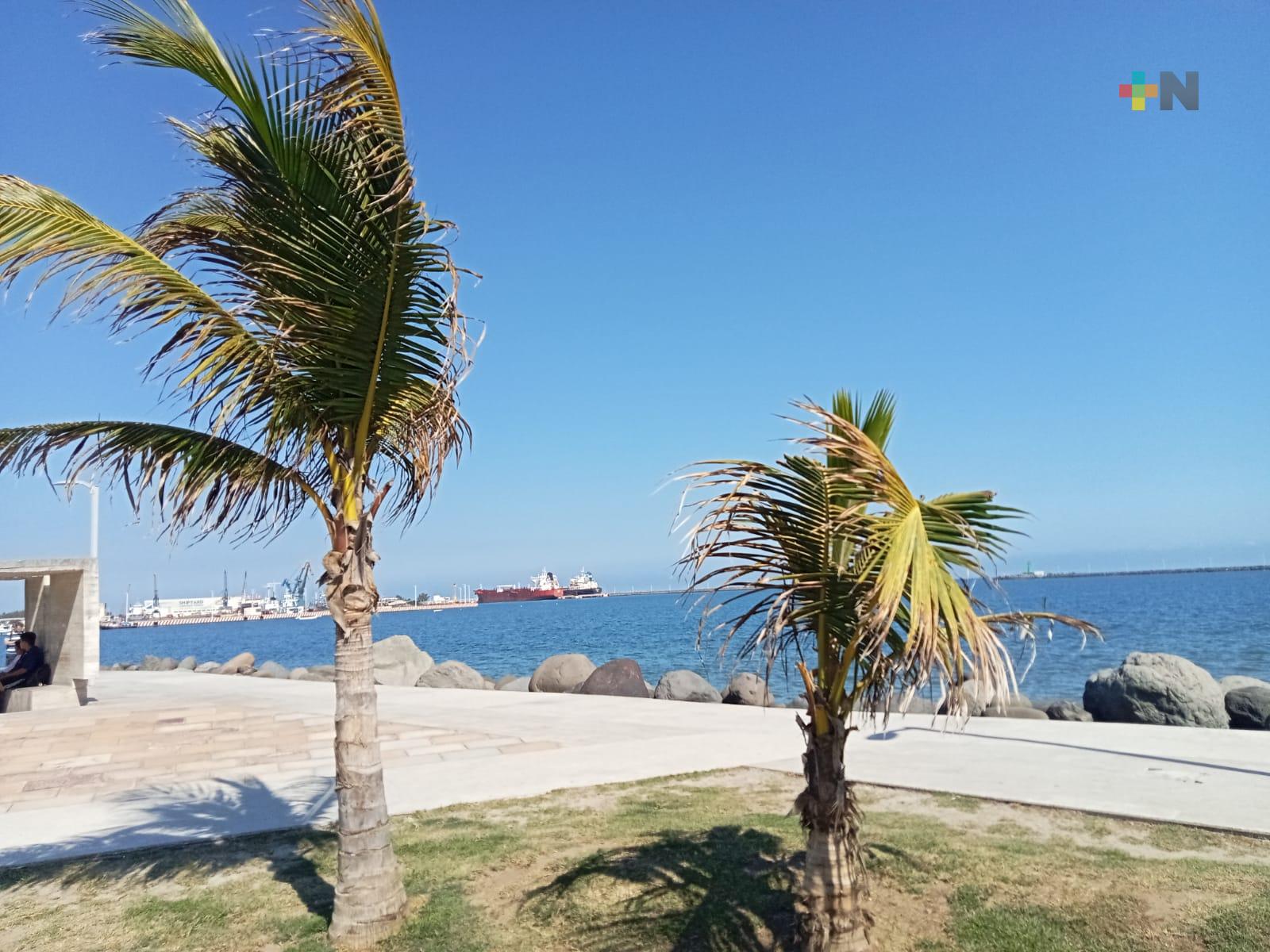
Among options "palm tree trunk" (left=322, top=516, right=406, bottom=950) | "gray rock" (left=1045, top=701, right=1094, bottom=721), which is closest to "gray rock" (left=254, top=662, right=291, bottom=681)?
"gray rock" (left=1045, top=701, right=1094, bottom=721)

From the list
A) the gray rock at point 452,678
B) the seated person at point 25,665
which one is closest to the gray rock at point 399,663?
the gray rock at point 452,678

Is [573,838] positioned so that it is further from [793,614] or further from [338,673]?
[793,614]

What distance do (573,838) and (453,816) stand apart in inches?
54.6

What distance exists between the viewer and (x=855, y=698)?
13.5 feet

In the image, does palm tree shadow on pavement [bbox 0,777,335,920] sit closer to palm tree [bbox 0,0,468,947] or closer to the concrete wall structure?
palm tree [bbox 0,0,468,947]

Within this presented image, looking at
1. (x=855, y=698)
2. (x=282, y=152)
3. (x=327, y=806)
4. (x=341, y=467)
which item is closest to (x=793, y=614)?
(x=855, y=698)

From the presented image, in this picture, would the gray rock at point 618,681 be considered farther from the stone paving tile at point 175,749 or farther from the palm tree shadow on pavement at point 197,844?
the palm tree shadow on pavement at point 197,844

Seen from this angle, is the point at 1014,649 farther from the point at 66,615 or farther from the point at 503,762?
the point at 66,615

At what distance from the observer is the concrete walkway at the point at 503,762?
734 centimetres

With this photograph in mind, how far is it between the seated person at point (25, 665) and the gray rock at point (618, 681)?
30.4 ft

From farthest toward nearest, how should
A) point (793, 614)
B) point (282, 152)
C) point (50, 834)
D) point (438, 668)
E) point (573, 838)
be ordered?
point (438, 668)
point (50, 834)
point (573, 838)
point (282, 152)
point (793, 614)

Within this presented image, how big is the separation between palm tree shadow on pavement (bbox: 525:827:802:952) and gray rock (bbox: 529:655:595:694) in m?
12.1

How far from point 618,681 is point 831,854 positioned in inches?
516

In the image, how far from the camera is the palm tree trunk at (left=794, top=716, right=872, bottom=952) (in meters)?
4.07
